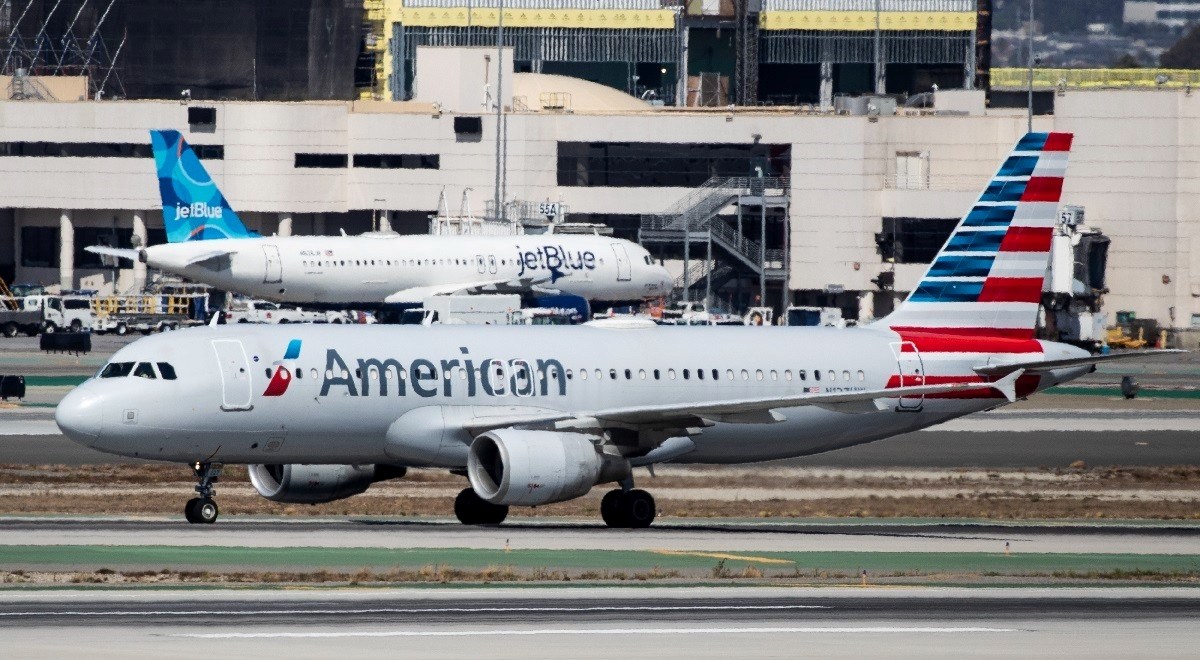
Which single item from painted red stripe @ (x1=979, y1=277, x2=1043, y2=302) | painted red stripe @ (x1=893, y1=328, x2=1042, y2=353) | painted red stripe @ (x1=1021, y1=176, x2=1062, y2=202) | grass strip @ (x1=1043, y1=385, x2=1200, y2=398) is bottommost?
grass strip @ (x1=1043, y1=385, x2=1200, y2=398)

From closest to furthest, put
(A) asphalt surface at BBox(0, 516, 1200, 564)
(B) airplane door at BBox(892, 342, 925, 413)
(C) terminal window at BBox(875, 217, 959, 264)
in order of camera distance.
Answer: (A) asphalt surface at BBox(0, 516, 1200, 564) < (B) airplane door at BBox(892, 342, 925, 413) < (C) terminal window at BBox(875, 217, 959, 264)

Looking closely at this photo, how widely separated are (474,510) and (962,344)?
11566 millimetres

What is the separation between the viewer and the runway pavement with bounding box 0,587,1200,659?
80.2 ft

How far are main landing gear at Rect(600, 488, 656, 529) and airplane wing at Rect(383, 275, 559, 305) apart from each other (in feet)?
211

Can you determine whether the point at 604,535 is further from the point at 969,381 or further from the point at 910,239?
the point at 910,239

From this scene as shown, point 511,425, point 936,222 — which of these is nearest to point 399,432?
point 511,425

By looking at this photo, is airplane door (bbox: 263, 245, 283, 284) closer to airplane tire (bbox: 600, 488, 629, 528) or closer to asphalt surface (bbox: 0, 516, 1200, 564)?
asphalt surface (bbox: 0, 516, 1200, 564)

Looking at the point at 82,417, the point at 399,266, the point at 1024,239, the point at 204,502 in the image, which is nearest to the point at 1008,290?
the point at 1024,239

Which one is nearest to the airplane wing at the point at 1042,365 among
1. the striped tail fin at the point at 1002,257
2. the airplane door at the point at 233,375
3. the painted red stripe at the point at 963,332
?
the painted red stripe at the point at 963,332

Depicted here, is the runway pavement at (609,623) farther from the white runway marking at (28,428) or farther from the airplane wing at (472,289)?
the airplane wing at (472,289)

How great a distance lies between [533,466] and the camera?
38.4 metres

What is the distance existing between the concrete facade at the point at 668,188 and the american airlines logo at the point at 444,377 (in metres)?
92.0

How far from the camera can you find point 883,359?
44656mm

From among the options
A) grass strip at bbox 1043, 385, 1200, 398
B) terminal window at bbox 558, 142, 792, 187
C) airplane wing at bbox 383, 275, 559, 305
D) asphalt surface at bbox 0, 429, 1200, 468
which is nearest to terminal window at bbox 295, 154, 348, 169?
terminal window at bbox 558, 142, 792, 187
